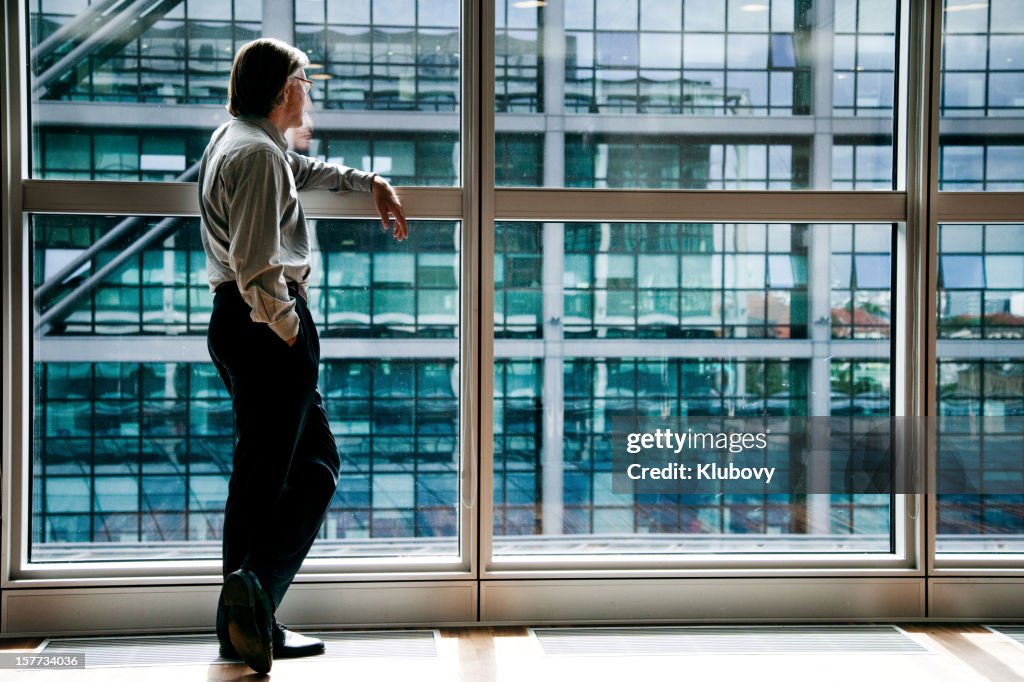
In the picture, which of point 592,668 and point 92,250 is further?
point 92,250

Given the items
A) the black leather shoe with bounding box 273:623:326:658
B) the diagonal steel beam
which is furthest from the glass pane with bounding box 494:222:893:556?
the diagonal steel beam

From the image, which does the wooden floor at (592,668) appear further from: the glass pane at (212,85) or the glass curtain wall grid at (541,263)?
the glass pane at (212,85)

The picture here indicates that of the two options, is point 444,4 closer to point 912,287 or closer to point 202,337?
point 202,337

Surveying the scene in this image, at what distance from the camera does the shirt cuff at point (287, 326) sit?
6.64 feet

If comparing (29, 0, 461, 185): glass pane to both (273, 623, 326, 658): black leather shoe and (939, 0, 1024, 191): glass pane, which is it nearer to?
(273, 623, 326, 658): black leather shoe

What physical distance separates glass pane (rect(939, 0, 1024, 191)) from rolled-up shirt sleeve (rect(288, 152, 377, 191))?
1.65 metres

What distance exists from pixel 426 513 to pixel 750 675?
959mm

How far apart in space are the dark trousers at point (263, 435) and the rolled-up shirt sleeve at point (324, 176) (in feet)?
1.31

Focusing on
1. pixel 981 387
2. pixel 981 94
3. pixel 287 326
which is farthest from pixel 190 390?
pixel 981 94

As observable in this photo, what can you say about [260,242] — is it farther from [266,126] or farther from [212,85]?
[212,85]

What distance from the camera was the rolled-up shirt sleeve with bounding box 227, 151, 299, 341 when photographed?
1.99 meters

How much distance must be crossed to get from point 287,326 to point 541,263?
0.81m

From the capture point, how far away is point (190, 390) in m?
2.51

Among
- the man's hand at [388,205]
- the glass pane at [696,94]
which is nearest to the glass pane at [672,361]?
the glass pane at [696,94]
